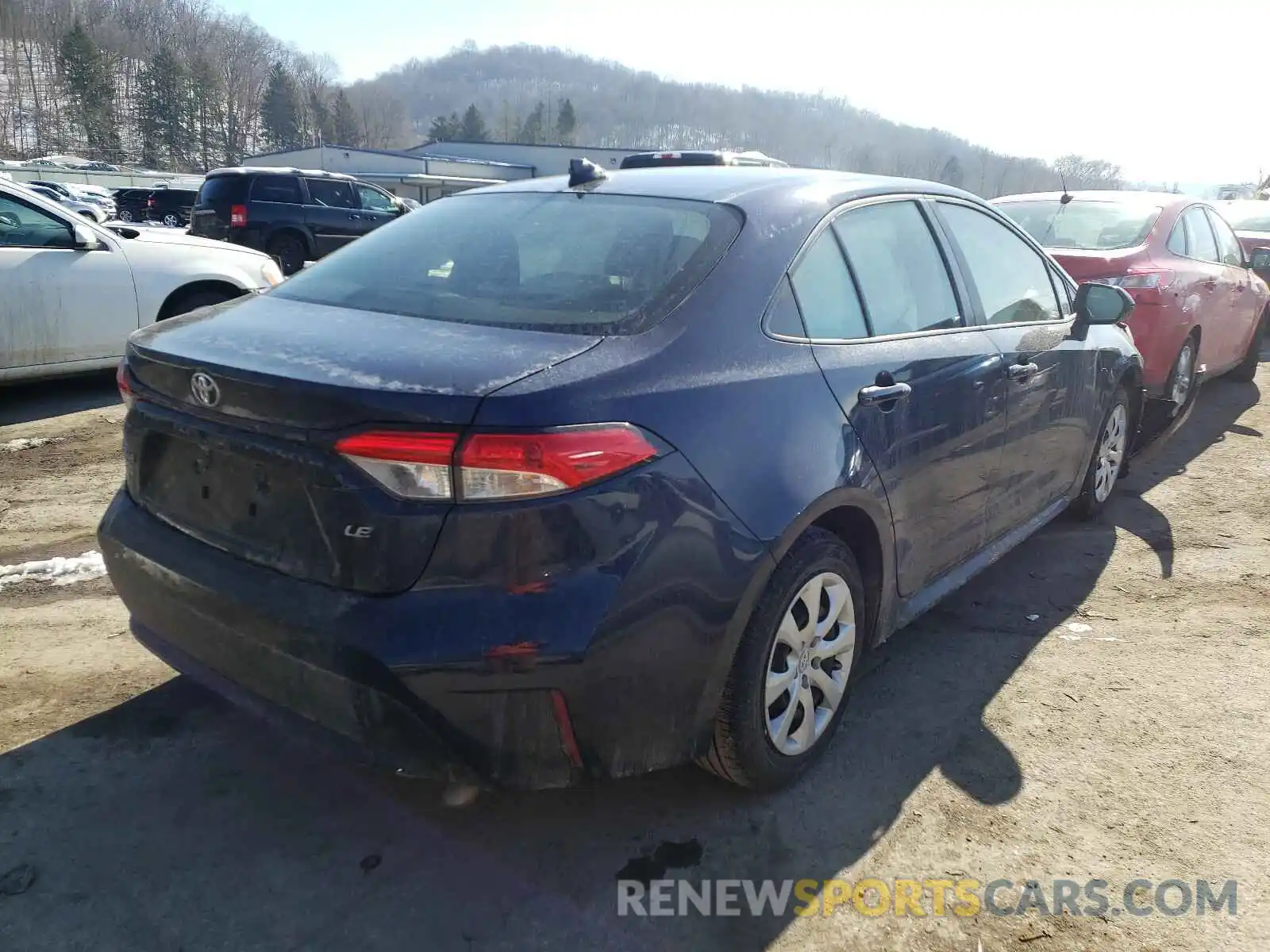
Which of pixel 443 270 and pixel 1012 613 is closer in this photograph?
pixel 443 270

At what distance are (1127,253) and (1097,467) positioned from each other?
81.3 inches

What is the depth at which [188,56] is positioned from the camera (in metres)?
108

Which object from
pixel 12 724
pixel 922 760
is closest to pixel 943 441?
pixel 922 760

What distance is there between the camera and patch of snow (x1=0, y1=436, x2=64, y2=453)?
5361 mm

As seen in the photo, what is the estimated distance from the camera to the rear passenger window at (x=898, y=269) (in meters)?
2.81

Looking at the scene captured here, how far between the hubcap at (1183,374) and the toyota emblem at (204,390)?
599cm

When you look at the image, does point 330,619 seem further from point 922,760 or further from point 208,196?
point 208,196

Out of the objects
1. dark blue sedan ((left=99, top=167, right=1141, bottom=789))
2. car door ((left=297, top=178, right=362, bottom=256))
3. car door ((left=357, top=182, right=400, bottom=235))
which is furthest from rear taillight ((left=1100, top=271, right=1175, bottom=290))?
car door ((left=357, top=182, right=400, bottom=235))

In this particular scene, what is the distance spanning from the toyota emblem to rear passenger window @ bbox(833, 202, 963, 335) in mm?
1721

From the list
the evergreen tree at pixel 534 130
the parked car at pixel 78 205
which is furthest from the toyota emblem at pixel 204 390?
the evergreen tree at pixel 534 130

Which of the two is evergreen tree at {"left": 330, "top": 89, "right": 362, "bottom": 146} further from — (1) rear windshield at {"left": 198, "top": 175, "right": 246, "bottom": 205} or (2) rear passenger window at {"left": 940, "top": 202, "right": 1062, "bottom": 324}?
(2) rear passenger window at {"left": 940, "top": 202, "right": 1062, "bottom": 324}

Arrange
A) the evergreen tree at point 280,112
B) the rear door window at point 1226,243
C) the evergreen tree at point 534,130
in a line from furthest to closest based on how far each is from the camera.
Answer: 1. the evergreen tree at point 534,130
2. the evergreen tree at point 280,112
3. the rear door window at point 1226,243

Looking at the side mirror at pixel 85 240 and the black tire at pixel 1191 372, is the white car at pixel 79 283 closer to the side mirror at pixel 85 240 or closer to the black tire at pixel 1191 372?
the side mirror at pixel 85 240

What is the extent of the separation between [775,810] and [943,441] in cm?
121
